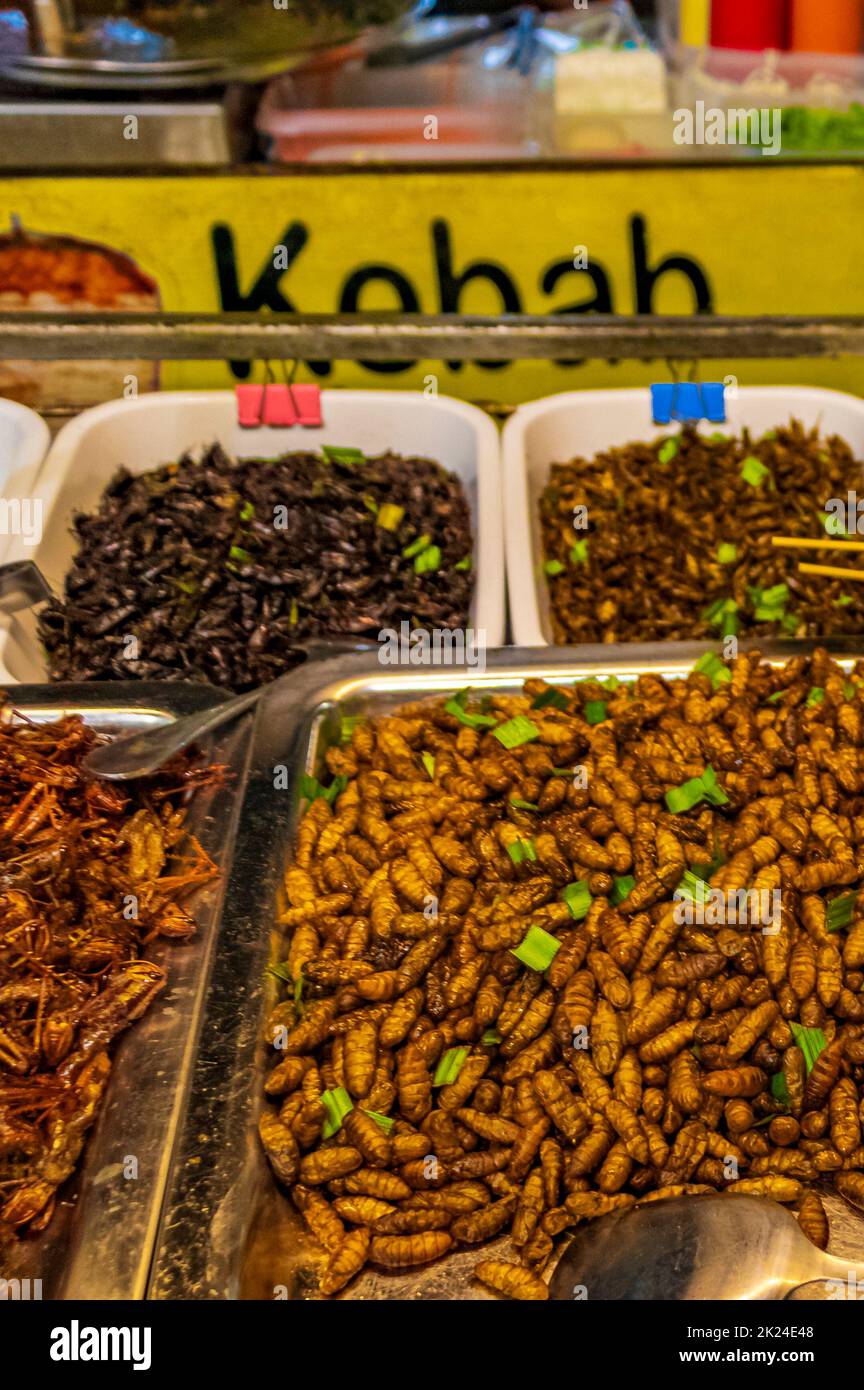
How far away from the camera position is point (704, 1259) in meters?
1.30

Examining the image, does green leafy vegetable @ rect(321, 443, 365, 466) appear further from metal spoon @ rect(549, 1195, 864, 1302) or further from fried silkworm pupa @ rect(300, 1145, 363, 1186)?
metal spoon @ rect(549, 1195, 864, 1302)

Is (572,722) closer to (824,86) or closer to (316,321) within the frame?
(316,321)

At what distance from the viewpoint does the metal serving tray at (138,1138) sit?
135 centimetres

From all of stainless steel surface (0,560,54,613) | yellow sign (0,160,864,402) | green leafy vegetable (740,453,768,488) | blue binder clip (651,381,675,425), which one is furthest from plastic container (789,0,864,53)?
stainless steel surface (0,560,54,613)

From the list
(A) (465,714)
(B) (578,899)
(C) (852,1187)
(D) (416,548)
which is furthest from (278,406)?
(C) (852,1187)

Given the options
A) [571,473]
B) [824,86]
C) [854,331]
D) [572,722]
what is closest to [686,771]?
[572,722]

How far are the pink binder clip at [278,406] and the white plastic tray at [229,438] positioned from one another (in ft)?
0.16

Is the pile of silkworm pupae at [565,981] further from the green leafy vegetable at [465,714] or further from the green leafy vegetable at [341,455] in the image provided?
the green leafy vegetable at [341,455]

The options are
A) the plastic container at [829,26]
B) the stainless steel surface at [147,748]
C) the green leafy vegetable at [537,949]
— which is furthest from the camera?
the plastic container at [829,26]

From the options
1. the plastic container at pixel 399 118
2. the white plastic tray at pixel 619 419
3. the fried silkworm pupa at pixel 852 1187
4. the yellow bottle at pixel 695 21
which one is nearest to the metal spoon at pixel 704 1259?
the fried silkworm pupa at pixel 852 1187

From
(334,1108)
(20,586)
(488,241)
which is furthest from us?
(488,241)

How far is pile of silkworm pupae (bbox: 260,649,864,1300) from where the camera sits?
4.83ft

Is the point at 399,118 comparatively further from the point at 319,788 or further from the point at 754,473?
the point at 319,788

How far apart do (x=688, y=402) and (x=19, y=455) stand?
197 cm
